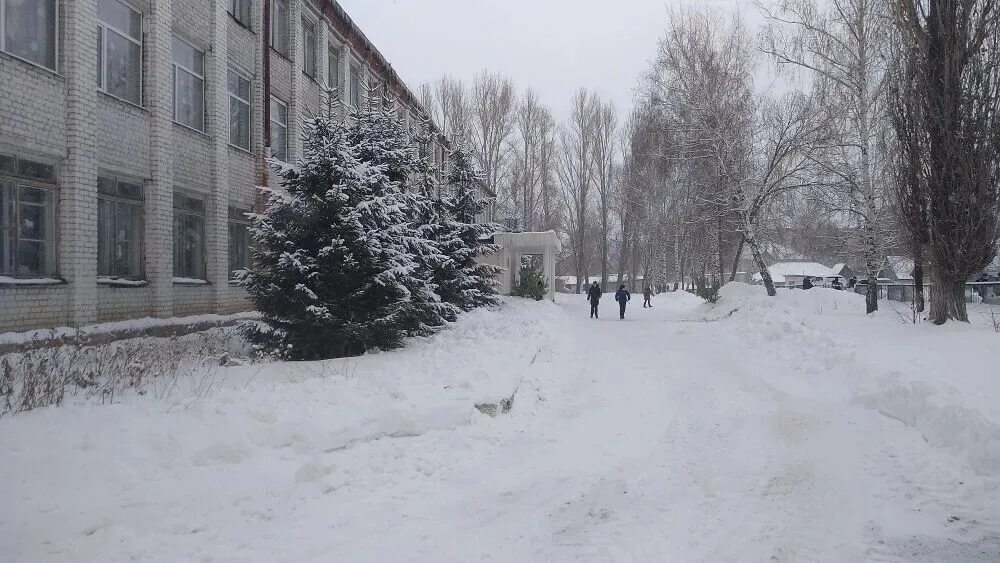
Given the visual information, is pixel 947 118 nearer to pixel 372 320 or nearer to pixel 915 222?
pixel 915 222

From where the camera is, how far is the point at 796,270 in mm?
82000

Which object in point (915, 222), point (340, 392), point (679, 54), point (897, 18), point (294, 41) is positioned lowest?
point (340, 392)

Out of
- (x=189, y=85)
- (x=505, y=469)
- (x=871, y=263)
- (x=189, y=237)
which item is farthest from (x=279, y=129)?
(x=871, y=263)

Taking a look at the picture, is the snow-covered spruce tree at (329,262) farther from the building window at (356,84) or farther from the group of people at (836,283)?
the group of people at (836,283)

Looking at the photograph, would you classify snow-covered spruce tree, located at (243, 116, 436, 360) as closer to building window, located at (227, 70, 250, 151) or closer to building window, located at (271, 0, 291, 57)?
building window, located at (227, 70, 250, 151)

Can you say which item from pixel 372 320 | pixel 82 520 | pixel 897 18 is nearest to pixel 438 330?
pixel 372 320

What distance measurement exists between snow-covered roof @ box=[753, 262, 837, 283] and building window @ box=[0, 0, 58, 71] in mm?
81296

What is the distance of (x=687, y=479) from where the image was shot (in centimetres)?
529

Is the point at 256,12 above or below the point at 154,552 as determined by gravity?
above

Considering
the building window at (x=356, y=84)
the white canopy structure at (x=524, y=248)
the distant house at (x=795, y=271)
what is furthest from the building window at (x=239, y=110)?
the distant house at (x=795, y=271)

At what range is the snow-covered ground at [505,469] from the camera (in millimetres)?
3932

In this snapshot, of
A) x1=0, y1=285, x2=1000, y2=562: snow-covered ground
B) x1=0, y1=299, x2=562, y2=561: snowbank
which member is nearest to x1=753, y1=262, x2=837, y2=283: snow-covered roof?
x1=0, y1=285, x2=1000, y2=562: snow-covered ground

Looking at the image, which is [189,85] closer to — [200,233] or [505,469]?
[200,233]

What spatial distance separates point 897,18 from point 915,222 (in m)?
4.08
